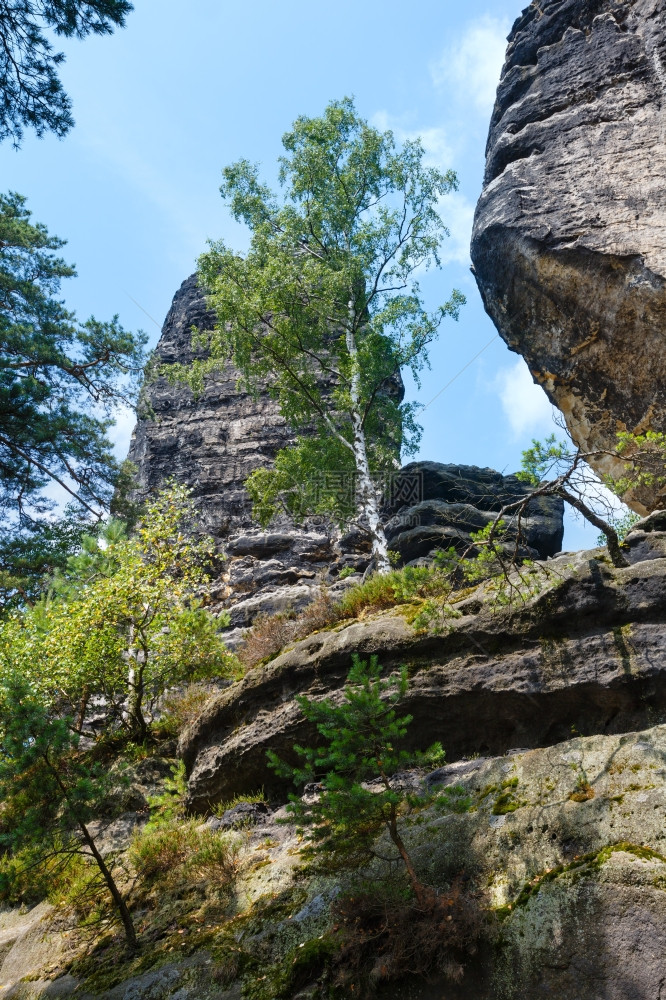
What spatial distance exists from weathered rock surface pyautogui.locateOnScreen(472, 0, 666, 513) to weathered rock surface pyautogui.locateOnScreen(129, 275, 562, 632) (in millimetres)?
3939

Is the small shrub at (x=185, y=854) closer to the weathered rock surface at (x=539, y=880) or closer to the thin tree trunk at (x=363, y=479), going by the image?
the weathered rock surface at (x=539, y=880)

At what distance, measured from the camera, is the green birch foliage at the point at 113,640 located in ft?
42.1

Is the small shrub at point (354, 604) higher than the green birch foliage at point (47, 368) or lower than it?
lower

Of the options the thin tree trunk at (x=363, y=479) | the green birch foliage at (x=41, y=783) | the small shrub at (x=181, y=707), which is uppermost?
the thin tree trunk at (x=363, y=479)

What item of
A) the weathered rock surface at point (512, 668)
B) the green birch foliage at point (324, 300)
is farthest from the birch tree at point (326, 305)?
the weathered rock surface at point (512, 668)

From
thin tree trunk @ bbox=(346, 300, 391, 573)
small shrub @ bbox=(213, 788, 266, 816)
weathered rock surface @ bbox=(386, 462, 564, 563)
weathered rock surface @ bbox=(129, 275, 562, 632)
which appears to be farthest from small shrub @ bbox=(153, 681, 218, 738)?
weathered rock surface @ bbox=(386, 462, 564, 563)

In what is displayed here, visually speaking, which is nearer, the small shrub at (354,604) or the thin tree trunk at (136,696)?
the small shrub at (354,604)

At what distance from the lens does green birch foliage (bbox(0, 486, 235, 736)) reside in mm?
12844

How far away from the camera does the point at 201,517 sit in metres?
28.1

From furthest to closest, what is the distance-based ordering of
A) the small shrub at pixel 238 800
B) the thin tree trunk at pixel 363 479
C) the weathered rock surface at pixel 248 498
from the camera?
the weathered rock surface at pixel 248 498
the thin tree trunk at pixel 363 479
the small shrub at pixel 238 800

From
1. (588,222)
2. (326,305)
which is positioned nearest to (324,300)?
(326,305)

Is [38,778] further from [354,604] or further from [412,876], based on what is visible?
[354,604]

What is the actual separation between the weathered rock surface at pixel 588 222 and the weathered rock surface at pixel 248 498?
394 centimetres

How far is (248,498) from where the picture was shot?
28156mm
